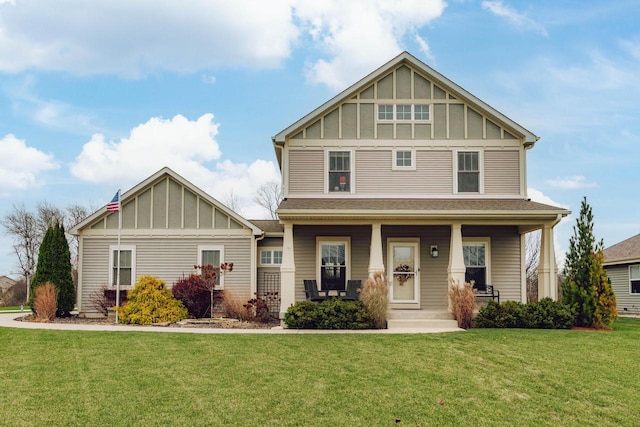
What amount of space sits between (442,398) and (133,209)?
545 inches

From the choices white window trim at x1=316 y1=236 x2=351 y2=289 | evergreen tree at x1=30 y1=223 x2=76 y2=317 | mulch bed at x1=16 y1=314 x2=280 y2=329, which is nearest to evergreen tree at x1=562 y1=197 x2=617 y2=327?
white window trim at x1=316 y1=236 x2=351 y2=289

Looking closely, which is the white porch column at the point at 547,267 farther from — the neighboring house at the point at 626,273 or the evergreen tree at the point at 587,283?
the neighboring house at the point at 626,273

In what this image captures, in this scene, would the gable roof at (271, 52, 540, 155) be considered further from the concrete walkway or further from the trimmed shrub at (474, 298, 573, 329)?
the concrete walkway

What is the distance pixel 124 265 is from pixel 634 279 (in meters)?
21.3

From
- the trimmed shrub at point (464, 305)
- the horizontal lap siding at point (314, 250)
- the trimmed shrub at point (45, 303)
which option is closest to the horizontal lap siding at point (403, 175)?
the horizontal lap siding at point (314, 250)

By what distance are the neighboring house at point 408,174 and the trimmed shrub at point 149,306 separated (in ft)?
12.1

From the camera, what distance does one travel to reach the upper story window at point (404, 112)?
18.4 metres

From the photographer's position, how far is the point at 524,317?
14766mm

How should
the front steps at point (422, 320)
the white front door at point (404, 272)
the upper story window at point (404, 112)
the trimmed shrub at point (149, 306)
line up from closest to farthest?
the front steps at point (422, 320), the trimmed shrub at point (149, 306), the white front door at point (404, 272), the upper story window at point (404, 112)

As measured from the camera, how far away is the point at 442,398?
7.75m

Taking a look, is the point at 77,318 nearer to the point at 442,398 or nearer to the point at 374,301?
the point at 374,301

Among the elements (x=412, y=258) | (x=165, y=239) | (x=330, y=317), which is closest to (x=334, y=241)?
(x=412, y=258)

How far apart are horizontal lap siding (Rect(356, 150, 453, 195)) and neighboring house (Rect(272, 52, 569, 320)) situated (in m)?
0.03

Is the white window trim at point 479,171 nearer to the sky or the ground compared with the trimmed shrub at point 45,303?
nearer to the sky
